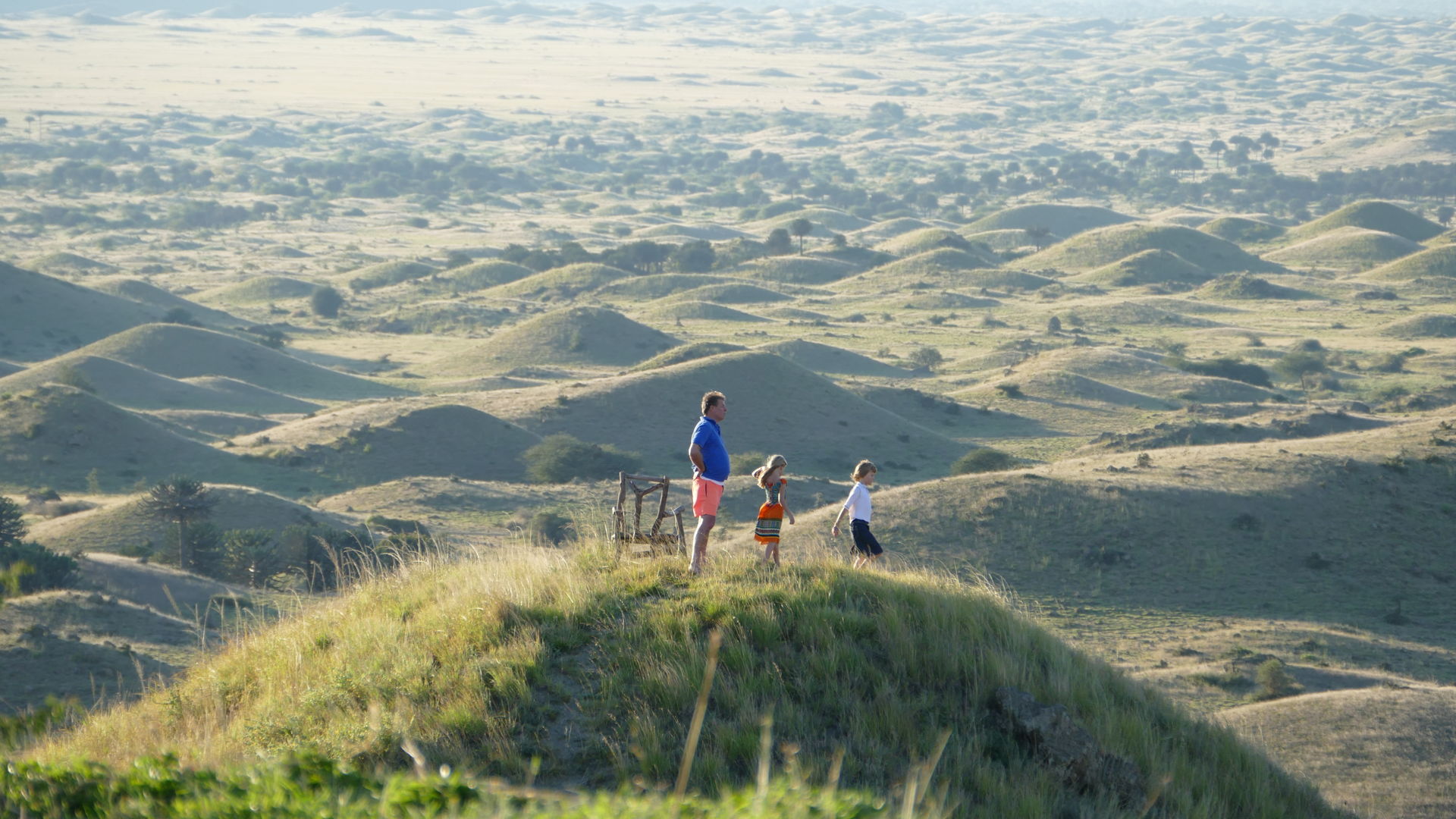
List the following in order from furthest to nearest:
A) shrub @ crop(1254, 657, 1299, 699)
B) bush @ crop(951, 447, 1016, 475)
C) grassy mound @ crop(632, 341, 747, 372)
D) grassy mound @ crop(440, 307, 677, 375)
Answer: grassy mound @ crop(440, 307, 677, 375), grassy mound @ crop(632, 341, 747, 372), bush @ crop(951, 447, 1016, 475), shrub @ crop(1254, 657, 1299, 699)

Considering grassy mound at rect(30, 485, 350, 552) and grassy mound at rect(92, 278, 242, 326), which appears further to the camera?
grassy mound at rect(92, 278, 242, 326)

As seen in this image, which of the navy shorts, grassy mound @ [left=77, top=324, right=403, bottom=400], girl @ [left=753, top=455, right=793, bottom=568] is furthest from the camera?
grassy mound @ [left=77, top=324, right=403, bottom=400]

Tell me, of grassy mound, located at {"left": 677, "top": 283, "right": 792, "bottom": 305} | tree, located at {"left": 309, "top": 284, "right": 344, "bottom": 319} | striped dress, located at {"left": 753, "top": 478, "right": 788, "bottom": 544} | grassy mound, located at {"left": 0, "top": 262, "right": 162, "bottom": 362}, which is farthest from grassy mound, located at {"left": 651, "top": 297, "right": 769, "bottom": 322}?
striped dress, located at {"left": 753, "top": 478, "right": 788, "bottom": 544}

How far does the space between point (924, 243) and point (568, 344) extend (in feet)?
139

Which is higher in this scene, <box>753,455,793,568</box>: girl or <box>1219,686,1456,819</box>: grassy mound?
<box>753,455,793,568</box>: girl

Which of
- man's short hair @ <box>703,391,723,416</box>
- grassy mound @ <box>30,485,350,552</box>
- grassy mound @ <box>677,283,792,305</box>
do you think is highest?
man's short hair @ <box>703,391,723,416</box>

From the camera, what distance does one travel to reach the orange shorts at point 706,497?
30.9ft

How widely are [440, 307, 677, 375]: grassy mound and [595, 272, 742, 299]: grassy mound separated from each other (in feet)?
54.4

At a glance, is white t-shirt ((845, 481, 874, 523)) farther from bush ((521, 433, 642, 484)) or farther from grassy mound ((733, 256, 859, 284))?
grassy mound ((733, 256, 859, 284))

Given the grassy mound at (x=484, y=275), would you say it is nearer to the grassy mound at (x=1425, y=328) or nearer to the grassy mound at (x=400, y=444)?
the grassy mound at (x=400, y=444)

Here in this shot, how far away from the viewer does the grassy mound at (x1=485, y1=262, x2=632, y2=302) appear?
82812 mm

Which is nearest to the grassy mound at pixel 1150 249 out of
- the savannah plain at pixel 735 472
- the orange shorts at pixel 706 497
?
the savannah plain at pixel 735 472

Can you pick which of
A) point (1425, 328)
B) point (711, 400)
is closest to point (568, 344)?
point (1425, 328)

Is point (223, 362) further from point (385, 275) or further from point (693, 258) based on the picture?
point (693, 258)
